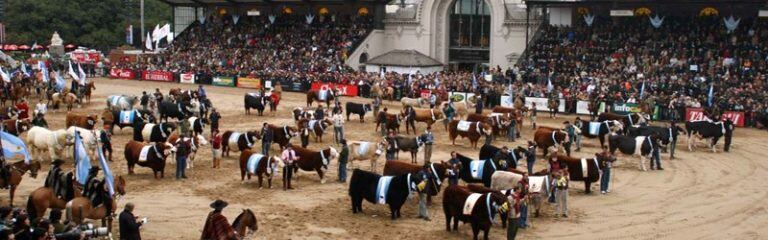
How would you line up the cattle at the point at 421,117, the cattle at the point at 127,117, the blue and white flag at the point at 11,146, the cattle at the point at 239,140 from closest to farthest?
the blue and white flag at the point at 11,146
the cattle at the point at 239,140
the cattle at the point at 127,117
the cattle at the point at 421,117

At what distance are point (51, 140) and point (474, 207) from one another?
39.2ft

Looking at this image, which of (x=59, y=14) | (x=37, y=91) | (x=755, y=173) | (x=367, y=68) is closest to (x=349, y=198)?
(x=755, y=173)

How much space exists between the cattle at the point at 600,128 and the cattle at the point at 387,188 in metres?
11.9

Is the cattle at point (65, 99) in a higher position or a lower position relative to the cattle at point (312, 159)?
higher

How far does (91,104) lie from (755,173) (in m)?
27.3

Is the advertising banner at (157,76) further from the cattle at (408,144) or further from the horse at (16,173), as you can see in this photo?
the horse at (16,173)

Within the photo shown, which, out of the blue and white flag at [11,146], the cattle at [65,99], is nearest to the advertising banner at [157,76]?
the cattle at [65,99]

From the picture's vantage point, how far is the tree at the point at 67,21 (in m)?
75.1

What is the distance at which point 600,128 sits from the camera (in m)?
27.2

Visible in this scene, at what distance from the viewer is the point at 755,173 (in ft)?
77.2

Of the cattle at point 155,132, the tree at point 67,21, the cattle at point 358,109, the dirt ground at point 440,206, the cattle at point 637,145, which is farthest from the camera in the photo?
the tree at point 67,21

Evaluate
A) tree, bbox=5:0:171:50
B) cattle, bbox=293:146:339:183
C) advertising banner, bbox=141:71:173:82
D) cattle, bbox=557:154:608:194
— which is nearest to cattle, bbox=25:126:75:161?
cattle, bbox=293:146:339:183

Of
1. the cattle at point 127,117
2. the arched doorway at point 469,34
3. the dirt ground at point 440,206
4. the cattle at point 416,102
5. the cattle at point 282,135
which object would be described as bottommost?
the dirt ground at point 440,206

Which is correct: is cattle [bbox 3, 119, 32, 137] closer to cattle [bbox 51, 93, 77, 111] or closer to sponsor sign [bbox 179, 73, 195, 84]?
cattle [bbox 51, 93, 77, 111]
